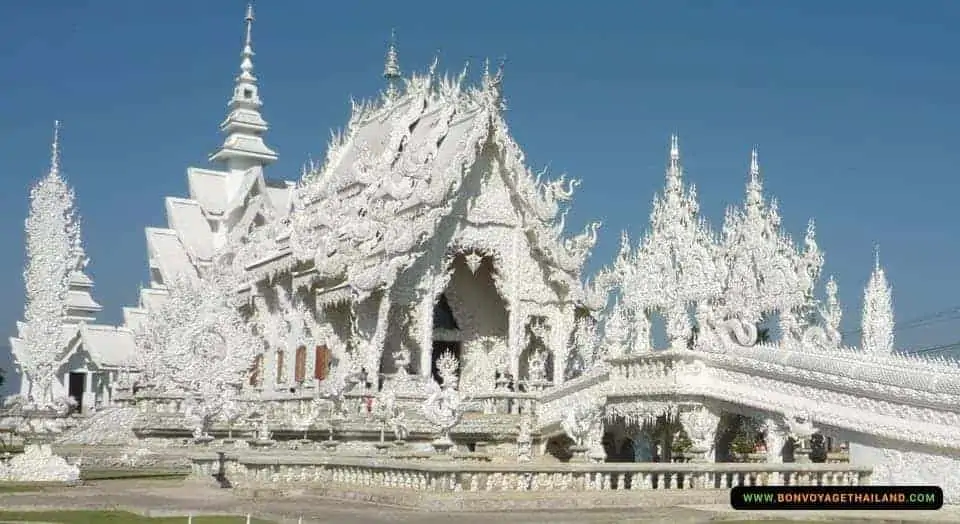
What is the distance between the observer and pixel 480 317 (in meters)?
32.6

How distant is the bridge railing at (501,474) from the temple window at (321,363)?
38.9 ft

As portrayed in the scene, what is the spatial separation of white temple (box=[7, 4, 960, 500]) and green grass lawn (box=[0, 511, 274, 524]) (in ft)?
19.8

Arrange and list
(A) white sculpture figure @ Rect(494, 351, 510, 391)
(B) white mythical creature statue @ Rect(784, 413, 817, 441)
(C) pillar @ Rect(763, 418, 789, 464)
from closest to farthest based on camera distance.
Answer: (B) white mythical creature statue @ Rect(784, 413, 817, 441) → (C) pillar @ Rect(763, 418, 789, 464) → (A) white sculpture figure @ Rect(494, 351, 510, 391)

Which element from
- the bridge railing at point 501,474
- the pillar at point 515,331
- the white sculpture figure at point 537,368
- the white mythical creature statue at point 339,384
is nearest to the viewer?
the bridge railing at point 501,474

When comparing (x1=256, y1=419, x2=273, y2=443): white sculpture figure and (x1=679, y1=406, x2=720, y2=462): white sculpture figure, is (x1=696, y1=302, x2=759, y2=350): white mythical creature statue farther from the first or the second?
(x1=256, y1=419, x2=273, y2=443): white sculpture figure

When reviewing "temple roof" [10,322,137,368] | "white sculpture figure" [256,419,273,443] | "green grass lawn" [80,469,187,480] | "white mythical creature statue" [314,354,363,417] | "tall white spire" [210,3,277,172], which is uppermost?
"tall white spire" [210,3,277,172]

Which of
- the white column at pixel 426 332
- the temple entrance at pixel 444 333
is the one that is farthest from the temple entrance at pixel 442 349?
the white column at pixel 426 332

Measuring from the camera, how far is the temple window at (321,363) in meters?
31.3

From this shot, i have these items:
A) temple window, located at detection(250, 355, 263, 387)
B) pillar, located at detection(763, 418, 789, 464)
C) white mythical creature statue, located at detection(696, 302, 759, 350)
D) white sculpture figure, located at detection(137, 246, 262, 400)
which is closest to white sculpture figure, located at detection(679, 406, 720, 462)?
pillar, located at detection(763, 418, 789, 464)

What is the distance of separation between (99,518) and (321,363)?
1781 cm

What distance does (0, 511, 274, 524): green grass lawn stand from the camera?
13234mm

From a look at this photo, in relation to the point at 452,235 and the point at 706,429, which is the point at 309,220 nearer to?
the point at 452,235

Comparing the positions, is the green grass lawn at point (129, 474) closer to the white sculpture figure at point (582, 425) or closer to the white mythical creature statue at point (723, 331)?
the white sculpture figure at point (582, 425)

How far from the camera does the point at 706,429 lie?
70.9ft
